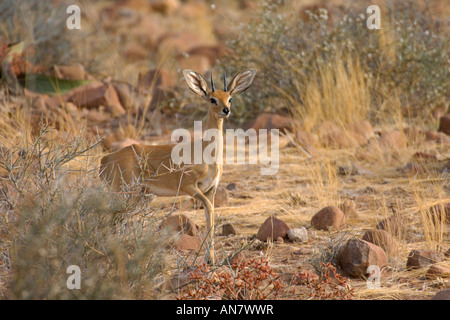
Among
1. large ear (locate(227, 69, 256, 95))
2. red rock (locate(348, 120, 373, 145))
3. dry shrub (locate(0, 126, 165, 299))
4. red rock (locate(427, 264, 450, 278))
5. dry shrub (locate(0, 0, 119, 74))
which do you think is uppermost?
dry shrub (locate(0, 0, 119, 74))

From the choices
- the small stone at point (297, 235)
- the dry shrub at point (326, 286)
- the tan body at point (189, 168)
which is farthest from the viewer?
the small stone at point (297, 235)

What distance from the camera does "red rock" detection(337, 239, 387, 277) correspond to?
4.27 m

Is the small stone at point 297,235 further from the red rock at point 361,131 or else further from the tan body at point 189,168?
the red rock at point 361,131

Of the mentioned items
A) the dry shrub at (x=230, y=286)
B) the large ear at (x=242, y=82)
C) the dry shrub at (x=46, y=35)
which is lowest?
the dry shrub at (x=230, y=286)

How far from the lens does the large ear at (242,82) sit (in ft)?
16.7

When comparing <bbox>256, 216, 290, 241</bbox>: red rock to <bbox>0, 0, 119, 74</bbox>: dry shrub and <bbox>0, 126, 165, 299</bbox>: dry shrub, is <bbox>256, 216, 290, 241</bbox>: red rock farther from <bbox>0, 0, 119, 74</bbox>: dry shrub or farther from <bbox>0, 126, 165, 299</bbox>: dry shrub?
<bbox>0, 0, 119, 74</bbox>: dry shrub

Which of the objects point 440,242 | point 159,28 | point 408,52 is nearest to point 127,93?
point 408,52

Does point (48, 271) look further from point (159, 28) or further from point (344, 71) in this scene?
point (159, 28)

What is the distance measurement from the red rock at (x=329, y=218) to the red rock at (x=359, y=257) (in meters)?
0.94

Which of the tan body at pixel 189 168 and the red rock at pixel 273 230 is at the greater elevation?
the tan body at pixel 189 168

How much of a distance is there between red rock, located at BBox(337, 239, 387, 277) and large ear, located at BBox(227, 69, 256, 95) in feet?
5.21

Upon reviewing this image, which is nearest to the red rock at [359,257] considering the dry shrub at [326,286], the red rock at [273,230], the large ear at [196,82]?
the dry shrub at [326,286]

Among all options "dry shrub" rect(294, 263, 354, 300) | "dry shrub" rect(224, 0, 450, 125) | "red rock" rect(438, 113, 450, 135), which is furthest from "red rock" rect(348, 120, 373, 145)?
"dry shrub" rect(294, 263, 354, 300)

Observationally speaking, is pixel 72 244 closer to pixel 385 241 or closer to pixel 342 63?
pixel 385 241
